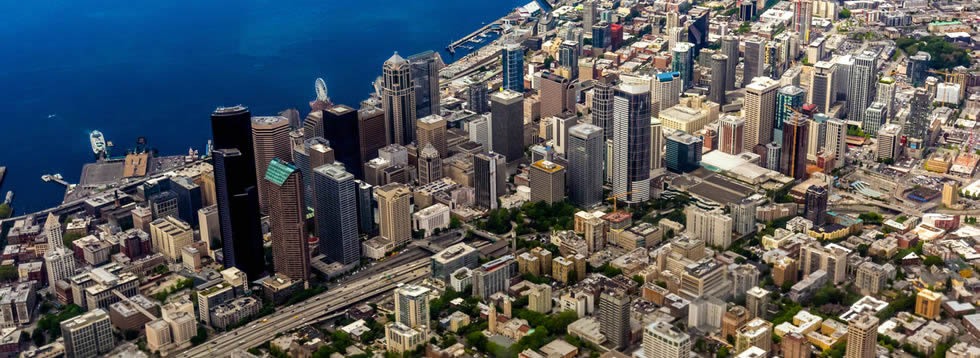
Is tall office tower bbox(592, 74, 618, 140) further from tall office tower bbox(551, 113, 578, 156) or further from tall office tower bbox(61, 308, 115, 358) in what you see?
tall office tower bbox(61, 308, 115, 358)

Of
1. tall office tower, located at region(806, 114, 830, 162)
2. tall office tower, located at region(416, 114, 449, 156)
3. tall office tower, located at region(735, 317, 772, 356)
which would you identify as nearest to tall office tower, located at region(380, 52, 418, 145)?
tall office tower, located at region(416, 114, 449, 156)

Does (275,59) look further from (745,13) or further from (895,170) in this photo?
(895,170)

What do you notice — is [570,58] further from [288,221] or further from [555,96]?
[288,221]

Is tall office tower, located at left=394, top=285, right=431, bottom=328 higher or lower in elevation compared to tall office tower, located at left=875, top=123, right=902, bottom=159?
lower

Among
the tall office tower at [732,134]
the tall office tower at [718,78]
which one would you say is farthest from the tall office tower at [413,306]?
the tall office tower at [718,78]

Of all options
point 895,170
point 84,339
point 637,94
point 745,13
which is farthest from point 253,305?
point 745,13

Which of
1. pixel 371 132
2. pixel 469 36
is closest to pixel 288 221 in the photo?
pixel 371 132
